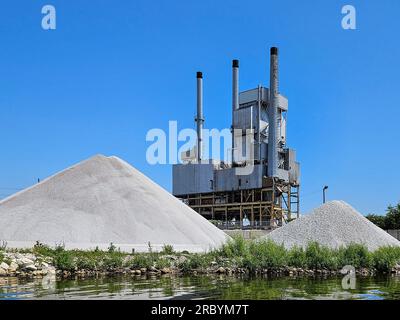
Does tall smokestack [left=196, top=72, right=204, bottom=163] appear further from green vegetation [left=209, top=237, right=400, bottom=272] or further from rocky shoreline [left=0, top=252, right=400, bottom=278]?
rocky shoreline [left=0, top=252, right=400, bottom=278]

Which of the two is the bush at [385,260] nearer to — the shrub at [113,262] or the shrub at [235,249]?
the shrub at [235,249]

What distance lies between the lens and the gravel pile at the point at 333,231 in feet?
84.3

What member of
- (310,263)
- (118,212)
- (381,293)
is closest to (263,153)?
(118,212)

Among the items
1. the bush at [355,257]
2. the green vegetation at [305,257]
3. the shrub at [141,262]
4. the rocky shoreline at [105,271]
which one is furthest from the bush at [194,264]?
the bush at [355,257]

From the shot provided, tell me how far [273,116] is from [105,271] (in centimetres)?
3612

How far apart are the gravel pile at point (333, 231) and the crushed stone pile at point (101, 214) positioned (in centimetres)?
438

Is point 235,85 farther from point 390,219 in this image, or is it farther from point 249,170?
point 390,219

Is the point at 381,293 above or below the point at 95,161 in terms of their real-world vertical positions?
below

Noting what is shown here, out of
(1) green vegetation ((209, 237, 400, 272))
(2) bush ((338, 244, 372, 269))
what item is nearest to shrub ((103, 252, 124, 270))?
Result: (1) green vegetation ((209, 237, 400, 272))

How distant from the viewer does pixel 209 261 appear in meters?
19.3

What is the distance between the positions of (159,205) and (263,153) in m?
25.5
